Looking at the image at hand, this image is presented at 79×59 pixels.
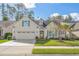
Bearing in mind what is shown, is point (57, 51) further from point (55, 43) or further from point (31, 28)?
Result: point (31, 28)

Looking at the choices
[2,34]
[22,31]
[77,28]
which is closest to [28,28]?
[22,31]

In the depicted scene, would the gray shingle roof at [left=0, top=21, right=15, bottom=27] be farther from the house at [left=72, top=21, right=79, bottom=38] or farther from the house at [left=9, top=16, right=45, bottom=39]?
the house at [left=72, top=21, right=79, bottom=38]

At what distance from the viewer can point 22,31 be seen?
972 centimetres

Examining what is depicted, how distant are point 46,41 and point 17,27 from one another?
104 cm

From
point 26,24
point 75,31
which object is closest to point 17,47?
point 26,24

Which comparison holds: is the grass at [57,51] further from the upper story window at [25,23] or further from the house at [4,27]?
the house at [4,27]

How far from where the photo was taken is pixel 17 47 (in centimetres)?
961

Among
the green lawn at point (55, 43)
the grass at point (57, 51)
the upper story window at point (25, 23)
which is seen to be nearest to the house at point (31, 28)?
the upper story window at point (25, 23)

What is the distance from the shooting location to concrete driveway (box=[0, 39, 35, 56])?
374 inches

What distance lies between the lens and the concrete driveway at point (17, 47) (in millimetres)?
9508

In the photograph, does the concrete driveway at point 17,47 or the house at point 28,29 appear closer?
the concrete driveway at point 17,47

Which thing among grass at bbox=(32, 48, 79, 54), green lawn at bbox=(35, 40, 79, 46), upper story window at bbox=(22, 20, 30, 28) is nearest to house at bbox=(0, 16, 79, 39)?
upper story window at bbox=(22, 20, 30, 28)

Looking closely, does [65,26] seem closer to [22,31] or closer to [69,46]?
[69,46]

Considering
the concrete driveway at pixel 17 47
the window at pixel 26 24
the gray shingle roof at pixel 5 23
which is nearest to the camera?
the concrete driveway at pixel 17 47
